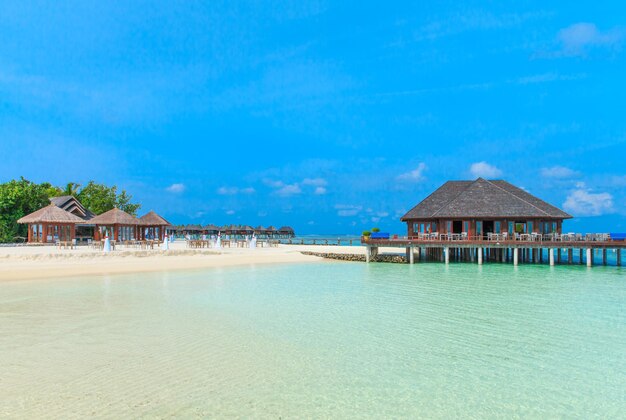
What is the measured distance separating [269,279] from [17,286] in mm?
9884

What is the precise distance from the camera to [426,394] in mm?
6781

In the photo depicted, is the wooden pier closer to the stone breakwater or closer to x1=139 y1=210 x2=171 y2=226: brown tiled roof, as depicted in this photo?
the stone breakwater

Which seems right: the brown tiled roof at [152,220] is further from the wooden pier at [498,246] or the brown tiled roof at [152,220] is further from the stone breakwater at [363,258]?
the wooden pier at [498,246]

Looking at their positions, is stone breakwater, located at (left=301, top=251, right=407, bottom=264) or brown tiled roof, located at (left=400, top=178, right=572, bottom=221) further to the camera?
stone breakwater, located at (left=301, top=251, right=407, bottom=264)

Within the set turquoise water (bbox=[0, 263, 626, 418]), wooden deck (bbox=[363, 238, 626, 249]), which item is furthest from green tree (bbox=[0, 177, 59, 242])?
wooden deck (bbox=[363, 238, 626, 249])

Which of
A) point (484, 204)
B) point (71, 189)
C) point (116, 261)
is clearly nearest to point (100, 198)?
point (71, 189)

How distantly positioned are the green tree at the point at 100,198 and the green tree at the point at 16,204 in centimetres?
1116

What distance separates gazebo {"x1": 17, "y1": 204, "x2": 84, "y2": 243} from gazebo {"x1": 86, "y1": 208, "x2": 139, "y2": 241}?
1882mm

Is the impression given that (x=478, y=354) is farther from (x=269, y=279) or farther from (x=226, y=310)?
(x=269, y=279)

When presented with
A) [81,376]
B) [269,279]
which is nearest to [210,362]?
[81,376]

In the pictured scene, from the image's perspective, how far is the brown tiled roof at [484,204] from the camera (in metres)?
28.5

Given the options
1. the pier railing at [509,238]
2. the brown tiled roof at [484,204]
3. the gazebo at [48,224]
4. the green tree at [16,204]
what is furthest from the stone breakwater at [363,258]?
the green tree at [16,204]

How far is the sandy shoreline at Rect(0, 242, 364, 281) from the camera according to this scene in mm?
22391

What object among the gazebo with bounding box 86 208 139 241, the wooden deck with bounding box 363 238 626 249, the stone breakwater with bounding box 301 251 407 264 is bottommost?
the stone breakwater with bounding box 301 251 407 264
